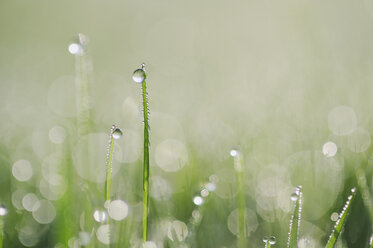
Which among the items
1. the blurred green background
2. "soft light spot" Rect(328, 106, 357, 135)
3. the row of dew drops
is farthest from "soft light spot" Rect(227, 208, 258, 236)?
"soft light spot" Rect(328, 106, 357, 135)

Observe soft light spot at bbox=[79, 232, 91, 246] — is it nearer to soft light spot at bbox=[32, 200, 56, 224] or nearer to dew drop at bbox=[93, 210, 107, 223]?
dew drop at bbox=[93, 210, 107, 223]

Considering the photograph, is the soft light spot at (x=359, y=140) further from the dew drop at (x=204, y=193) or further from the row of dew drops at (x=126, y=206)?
the dew drop at (x=204, y=193)

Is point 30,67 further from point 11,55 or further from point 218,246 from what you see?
point 218,246

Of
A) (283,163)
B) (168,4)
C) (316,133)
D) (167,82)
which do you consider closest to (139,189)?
(283,163)

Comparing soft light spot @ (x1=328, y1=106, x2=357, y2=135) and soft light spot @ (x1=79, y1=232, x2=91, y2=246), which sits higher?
soft light spot @ (x1=328, y1=106, x2=357, y2=135)

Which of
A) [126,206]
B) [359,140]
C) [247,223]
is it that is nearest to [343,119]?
[359,140]

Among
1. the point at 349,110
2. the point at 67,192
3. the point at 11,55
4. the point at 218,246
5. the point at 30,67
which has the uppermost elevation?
the point at 11,55

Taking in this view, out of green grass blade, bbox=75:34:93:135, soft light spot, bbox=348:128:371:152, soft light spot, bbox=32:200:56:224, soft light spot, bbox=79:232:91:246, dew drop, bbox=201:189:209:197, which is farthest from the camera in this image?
soft light spot, bbox=348:128:371:152

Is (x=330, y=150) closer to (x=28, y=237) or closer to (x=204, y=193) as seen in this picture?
(x=204, y=193)

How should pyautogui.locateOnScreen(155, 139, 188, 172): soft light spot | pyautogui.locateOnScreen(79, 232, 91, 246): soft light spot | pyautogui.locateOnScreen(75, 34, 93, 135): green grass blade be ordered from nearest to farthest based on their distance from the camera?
pyautogui.locateOnScreen(79, 232, 91, 246): soft light spot → pyautogui.locateOnScreen(75, 34, 93, 135): green grass blade → pyautogui.locateOnScreen(155, 139, 188, 172): soft light spot
